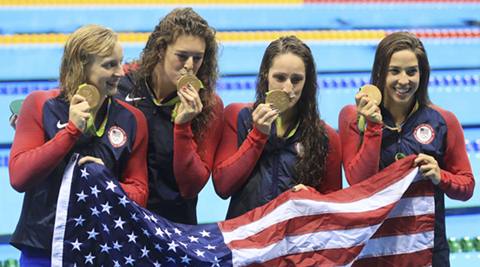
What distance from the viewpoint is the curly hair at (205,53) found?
3496mm

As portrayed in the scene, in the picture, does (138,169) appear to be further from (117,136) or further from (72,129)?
(72,129)

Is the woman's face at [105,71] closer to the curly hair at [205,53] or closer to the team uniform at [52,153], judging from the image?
the team uniform at [52,153]

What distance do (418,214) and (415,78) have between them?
0.50m

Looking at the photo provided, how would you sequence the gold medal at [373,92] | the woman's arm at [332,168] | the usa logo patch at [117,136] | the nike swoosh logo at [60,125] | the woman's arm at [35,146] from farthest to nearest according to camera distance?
the woman's arm at [332,168], the gold medal at [373,92], the usa logo patch at [117,136], the nike swoosh logo at [60,125], the woman's arm at [35,146]

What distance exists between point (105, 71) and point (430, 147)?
3.93 ft

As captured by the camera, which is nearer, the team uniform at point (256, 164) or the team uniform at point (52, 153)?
the team uniform at point (52, 153)

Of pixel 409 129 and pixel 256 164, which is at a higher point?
pixel 409 129

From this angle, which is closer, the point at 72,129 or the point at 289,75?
the point at 72,129

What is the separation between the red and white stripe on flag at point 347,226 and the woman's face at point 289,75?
14.4 inches

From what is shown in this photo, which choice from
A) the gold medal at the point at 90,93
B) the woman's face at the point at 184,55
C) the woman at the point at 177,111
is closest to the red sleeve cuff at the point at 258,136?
the woman at the point at 177,111

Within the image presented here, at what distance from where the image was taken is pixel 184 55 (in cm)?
348

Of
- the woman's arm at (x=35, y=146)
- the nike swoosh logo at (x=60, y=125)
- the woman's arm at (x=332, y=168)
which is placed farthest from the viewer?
the woman's arm at (x=332, y=168)

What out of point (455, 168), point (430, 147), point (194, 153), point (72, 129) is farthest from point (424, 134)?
point (72, 129)

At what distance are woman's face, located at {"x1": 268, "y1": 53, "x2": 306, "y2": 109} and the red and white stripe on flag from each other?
365 millimetres
